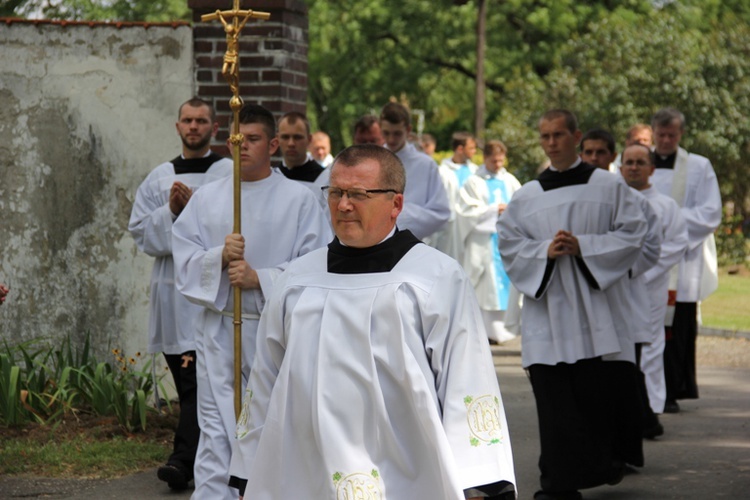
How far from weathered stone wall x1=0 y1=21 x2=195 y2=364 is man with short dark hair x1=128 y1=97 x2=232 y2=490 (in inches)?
58.5

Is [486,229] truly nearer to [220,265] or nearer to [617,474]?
[617,474]

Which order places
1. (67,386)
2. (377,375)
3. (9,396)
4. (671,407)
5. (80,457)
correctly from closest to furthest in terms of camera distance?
(377,375) < (80,457) < (9,396) < (67,386) < (671,407)

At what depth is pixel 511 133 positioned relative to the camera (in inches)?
1180

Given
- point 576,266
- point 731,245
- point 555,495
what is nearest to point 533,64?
point 731,245

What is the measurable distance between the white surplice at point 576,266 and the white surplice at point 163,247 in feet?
5.85

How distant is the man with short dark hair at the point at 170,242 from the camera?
26.9ft

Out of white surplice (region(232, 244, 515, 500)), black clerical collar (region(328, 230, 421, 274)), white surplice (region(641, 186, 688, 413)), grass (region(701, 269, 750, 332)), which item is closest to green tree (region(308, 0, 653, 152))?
grass (region(701, 269, 750, 332))

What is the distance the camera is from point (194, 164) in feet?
28.6

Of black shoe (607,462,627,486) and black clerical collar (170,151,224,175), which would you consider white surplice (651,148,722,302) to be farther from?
black clerical collar (170,151,224,175)

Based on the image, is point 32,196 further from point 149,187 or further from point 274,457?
point 274,457

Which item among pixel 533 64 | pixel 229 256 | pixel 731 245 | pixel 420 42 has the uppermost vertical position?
pixel 420 42

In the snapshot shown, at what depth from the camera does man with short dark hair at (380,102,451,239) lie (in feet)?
34.7

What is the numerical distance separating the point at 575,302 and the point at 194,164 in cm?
239

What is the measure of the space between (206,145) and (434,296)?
4.27 m
